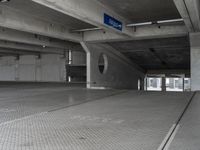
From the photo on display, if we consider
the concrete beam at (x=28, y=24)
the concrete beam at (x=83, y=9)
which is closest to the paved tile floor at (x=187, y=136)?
the concrete beam at (x=83, y=9)

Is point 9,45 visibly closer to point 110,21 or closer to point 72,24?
point 72,24

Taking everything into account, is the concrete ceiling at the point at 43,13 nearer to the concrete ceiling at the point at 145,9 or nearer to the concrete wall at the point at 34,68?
the concrete ceiling at the point at 145,9

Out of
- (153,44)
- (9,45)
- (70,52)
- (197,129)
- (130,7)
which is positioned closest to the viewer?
(197,129)

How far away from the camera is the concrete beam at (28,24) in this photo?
10000mm

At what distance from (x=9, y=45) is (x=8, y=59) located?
10.2 m

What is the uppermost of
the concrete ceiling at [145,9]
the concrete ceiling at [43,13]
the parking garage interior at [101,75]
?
the concrete ceiling at [145,9]

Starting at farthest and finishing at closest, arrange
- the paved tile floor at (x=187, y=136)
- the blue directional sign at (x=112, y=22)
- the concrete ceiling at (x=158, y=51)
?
1. the concrete ceiling at (x=158, y=51)
2. the blue directional sign at (x=112, y=22)
3. the paved tile floor at (x=187, y=136)

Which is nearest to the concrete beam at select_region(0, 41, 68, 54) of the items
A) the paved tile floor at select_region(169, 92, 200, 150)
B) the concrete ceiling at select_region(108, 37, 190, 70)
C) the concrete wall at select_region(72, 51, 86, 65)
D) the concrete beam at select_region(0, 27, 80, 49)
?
the concrete wall at select_region(72, 51, 86, 65)

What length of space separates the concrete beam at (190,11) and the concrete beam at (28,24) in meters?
6.55

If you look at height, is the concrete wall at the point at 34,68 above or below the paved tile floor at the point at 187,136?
above

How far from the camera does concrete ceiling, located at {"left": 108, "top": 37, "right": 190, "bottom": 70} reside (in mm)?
16266

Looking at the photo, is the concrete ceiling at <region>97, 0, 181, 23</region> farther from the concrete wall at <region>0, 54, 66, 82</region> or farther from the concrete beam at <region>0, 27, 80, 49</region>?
the concrete wall at <region>0, 54, 66, 82</region>

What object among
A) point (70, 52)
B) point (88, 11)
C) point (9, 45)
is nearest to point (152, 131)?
point (88, 11)

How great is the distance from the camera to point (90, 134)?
3.82 meters
